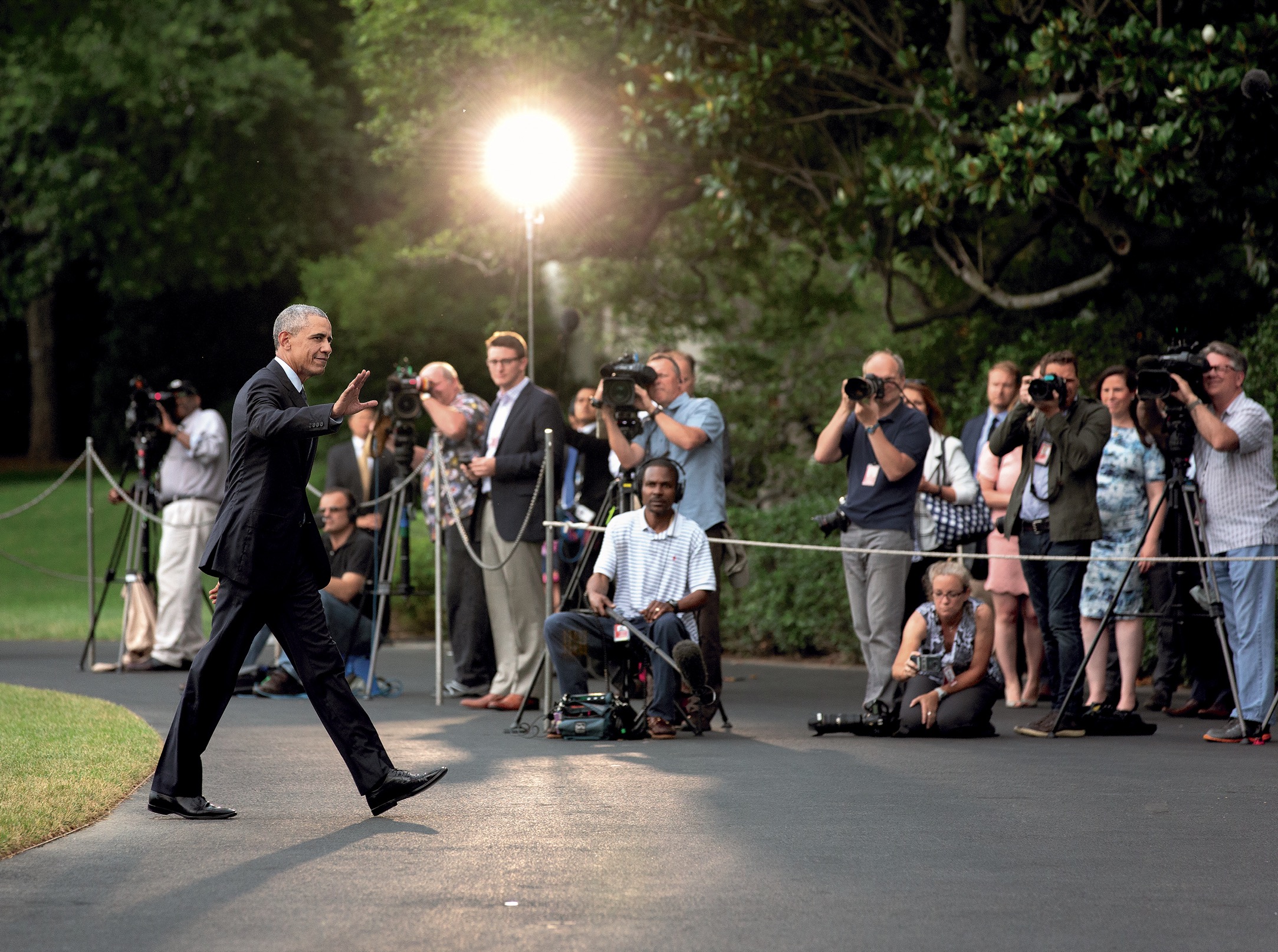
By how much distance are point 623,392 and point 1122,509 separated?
123 inches

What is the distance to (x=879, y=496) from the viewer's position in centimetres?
941

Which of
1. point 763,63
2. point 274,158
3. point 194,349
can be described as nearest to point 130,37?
point 274,158

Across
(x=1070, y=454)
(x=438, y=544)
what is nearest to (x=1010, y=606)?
(x=1070, y=454)

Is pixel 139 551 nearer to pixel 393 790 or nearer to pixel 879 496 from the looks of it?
pixel 879 496

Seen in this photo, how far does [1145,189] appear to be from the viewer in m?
11.4

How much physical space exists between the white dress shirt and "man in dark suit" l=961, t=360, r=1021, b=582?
2.90 meters

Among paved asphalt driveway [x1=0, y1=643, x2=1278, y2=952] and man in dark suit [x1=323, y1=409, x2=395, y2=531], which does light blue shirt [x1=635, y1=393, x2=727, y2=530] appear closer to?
paved asphalt driveway [x1=0, y1=643, x2=1278, y2=952]

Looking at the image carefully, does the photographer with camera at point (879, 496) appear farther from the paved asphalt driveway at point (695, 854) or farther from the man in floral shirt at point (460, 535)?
the man in floral shirt at point (460, 535)

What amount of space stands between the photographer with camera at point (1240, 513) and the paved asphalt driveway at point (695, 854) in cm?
55

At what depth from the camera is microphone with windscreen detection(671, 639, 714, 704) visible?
868 cm

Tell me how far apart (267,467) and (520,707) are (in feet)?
10.2

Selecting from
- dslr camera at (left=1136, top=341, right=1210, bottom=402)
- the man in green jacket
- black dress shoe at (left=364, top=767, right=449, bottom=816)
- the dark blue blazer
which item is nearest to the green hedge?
the dark blue blazer

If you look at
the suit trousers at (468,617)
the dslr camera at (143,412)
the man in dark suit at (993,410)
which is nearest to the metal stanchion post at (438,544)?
the suit trousers at (468,617)

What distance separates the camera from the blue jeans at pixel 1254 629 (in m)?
8.61
